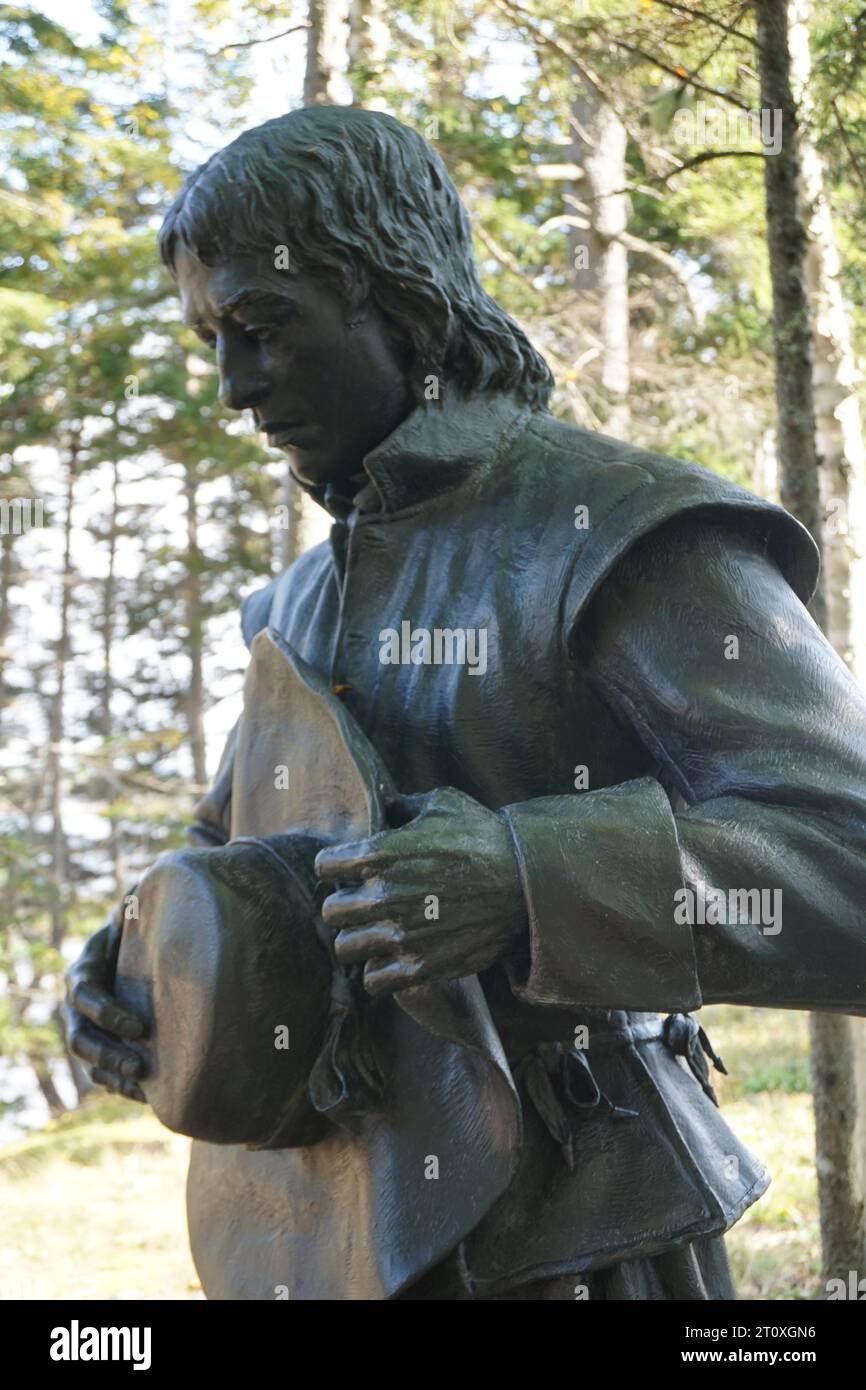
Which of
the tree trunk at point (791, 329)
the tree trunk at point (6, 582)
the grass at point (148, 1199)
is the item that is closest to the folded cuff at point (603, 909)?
the tree trunk at point (791, 329)

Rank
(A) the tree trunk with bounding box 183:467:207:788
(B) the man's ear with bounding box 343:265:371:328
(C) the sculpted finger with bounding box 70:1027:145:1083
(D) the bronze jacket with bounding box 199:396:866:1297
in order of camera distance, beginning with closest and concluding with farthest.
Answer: (D) the bronze jacket with bounding box 199:396:866:1297
(C) the sculpted finger with bounding box 70:1027:145:1083
(B) the man's ear with bounding box 343:265:371:328
(A) the tree trunk with bounding box 183:467:207:788

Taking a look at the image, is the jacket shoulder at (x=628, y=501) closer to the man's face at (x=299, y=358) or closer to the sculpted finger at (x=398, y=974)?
the man's face at (x=299, y=358)

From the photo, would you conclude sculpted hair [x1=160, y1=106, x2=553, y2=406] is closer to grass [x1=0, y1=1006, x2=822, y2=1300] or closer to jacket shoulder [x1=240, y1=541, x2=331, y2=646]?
jacket shoulder [x1=240, y1=541, x2=331, y2=646]

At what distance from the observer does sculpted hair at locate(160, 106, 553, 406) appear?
2.09 m

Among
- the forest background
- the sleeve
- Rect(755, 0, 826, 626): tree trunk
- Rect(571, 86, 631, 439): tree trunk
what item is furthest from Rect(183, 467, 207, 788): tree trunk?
the sleeve

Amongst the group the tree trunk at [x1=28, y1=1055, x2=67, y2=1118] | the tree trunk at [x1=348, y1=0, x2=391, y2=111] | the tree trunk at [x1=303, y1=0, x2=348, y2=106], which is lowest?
the tree trunk at [x1=28, y1=1055, x2=67, y2=1118]

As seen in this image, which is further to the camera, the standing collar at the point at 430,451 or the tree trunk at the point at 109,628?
Answer: the tree trunk at the point at 109,628

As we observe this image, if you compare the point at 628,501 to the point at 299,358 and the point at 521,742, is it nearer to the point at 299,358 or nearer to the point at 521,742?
the point at 521,742

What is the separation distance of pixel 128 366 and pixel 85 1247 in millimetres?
8562

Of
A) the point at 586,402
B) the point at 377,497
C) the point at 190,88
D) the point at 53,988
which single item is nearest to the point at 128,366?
the point at 190,88

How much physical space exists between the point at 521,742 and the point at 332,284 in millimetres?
662

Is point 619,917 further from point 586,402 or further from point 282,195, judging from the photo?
point 586,402

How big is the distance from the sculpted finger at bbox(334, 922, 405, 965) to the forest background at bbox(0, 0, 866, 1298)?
12.3 ft

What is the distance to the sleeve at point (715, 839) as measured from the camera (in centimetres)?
169
